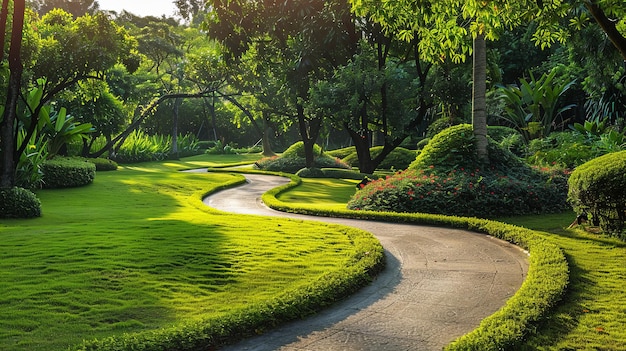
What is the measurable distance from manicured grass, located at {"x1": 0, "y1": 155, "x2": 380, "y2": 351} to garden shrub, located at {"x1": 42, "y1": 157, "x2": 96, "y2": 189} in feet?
38.1

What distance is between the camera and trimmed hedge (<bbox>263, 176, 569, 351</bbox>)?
4570mm

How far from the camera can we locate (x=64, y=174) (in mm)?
21094

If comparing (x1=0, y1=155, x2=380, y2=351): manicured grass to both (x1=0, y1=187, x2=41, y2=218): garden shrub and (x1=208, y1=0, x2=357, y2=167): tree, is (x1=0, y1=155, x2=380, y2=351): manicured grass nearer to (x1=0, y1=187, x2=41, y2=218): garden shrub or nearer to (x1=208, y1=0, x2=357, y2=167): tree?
(x1=0, y1=187, x2=41, y2=218): garden shrub

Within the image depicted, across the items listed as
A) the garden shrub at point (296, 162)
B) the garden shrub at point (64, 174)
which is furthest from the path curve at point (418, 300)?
the garden shrub at point (296, 162)

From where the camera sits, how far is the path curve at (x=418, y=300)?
4.89 metres

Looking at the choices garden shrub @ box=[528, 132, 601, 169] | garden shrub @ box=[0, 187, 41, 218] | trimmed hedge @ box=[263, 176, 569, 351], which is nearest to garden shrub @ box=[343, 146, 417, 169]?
garden shrub @ box=[528, 132, 601, 169]

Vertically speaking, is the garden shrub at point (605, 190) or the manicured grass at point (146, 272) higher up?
the garden shrub at point (605, 190)

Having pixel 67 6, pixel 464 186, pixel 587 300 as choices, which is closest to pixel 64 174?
pixel 464 186

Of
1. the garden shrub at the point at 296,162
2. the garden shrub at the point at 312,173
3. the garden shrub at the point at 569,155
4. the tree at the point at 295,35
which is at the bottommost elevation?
the garden shrub at the point at 312,173

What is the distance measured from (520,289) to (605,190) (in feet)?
12.7

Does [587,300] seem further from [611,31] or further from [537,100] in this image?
[537,100]

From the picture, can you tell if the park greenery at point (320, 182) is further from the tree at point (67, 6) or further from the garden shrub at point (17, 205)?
the tree at point (67, 6)

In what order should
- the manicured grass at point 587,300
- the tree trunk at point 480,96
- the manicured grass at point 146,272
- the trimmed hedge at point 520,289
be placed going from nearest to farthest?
1. the trimmed hedge at point 520,289
2. the manicured grass at point 587,300
3. the manicured grass at point 146,272
4. the tree trunk at point 480,96

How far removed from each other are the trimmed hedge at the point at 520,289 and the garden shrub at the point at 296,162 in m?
20.9
